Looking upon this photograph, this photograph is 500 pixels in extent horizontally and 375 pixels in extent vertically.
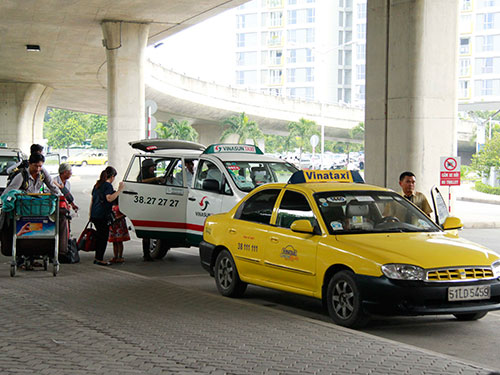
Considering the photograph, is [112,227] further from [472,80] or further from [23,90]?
[472,80]

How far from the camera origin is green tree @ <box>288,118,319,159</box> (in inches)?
3216

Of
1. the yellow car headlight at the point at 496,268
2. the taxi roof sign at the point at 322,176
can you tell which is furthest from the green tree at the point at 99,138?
the yellow car headlight at the point at 496,268

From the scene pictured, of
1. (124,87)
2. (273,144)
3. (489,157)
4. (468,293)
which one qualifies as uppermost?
(273,144)

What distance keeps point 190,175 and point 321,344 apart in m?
7.01

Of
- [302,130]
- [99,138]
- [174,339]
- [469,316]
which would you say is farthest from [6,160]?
[99,138]

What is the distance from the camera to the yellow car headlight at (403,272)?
7.80 meters

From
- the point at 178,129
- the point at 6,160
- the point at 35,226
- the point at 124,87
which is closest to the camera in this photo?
the point at 35,226

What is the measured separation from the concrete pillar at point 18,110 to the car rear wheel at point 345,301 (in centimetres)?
5008

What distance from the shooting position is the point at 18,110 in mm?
55156

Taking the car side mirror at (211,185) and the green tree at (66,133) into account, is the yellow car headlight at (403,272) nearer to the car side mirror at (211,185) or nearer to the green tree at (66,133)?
the car side mirror at (211,185)

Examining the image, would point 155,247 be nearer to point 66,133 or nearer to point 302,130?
point 302,130

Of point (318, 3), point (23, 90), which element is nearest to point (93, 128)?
point (318, 3)

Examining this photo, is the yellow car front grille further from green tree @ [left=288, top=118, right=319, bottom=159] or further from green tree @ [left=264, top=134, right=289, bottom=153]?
green tree @ [left=264, top=134, right=289, bottom=153]

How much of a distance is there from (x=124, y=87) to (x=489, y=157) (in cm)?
2851
